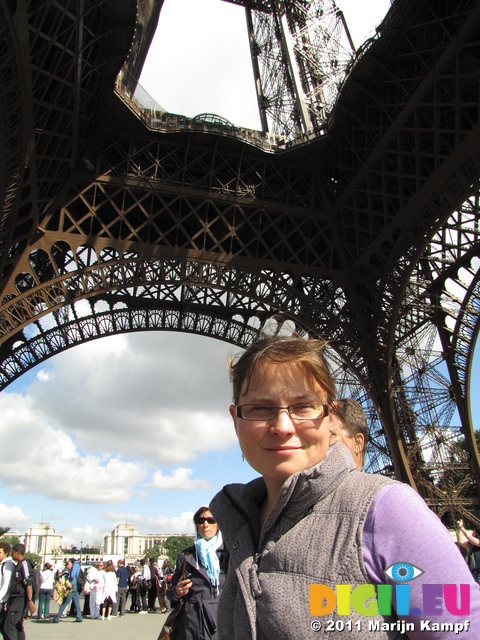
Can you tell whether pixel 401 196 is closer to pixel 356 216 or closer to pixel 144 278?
pixel 356 216

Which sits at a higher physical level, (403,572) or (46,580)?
(403,572)

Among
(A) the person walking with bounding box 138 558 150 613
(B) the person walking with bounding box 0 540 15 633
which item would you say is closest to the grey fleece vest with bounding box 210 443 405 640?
(B) the person walking with bounding box 0 540 15 633

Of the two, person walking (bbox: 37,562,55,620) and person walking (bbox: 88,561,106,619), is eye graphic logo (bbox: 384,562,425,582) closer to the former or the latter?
person walking (bbox: 88,561,106,619)

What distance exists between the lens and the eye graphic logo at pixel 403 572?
1179 millimetres

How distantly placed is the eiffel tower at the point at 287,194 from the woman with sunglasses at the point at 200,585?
971 cm

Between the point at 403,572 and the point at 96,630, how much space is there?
11870 mm

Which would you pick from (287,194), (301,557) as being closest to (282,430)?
(301,557)

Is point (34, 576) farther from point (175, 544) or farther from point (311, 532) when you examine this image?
point (175, 544)

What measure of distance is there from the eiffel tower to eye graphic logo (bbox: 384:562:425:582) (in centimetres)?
1159

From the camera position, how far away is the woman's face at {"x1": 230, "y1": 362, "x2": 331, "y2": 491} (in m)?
1.58

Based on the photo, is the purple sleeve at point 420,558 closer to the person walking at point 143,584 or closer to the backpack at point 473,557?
the backpack at point 473,557

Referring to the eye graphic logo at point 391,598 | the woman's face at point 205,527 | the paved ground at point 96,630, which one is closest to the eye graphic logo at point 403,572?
the eye graphic logo at point 391,598

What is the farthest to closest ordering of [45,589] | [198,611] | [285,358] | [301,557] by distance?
1. [45,589]
2. [198,611]
3. [285,358]
4. [301,557]

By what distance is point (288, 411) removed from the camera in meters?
1.60
